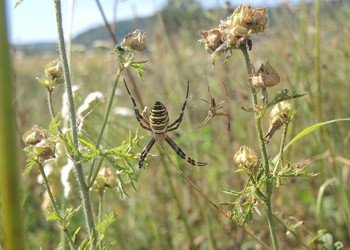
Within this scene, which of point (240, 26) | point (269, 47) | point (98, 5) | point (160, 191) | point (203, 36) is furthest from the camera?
point (269, 47)

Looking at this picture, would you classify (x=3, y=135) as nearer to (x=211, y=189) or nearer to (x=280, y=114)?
(x=280, y=114)

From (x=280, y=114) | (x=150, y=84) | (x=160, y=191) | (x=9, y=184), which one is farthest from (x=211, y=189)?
(x=9, y=184)

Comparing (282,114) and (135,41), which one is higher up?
(135,41)

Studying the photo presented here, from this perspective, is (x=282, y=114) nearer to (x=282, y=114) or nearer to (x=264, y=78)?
(x=282, y=114)

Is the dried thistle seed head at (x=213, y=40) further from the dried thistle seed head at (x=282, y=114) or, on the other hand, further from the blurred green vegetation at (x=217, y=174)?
the blurred green vegetation at (x=217, y=174)

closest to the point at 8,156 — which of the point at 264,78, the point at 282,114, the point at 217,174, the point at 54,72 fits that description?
the point at 264,78

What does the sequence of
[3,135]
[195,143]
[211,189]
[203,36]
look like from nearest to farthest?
1. [3,135]
2. [203,36]
3. [195,143]
4. [211,189]

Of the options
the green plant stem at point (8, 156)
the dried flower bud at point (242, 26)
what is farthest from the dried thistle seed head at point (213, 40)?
the green plant stem at point (8, 156)
